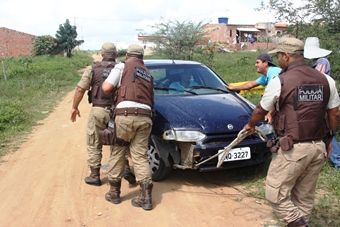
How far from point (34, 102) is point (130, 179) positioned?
7463 millimetres

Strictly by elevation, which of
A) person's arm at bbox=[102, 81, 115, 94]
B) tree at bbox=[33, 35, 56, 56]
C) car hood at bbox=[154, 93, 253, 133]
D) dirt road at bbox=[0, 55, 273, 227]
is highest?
tree at bbox=[33, 35, 56, 56]

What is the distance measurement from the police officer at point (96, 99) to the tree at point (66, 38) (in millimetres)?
31207

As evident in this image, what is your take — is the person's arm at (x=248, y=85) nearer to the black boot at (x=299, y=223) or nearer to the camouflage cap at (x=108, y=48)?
the camouflage cap at (x=108, y=48)

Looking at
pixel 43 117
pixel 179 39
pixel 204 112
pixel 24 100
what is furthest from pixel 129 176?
pixel 179 39

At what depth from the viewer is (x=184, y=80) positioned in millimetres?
5629

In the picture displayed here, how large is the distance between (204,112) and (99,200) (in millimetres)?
1669

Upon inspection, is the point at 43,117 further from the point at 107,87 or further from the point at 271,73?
the point at 271,73

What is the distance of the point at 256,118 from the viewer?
10.3 ft

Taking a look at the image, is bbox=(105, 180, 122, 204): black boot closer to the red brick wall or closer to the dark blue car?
the dark blue car

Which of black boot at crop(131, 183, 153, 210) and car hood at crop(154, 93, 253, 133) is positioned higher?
car hood at crop(154, 93, 253, 133)

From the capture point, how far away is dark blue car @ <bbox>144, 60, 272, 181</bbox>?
432cm

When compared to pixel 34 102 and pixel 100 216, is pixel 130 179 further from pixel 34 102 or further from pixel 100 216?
pixel 34 102

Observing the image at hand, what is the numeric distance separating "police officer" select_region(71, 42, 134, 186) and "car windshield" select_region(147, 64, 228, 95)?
0.97m

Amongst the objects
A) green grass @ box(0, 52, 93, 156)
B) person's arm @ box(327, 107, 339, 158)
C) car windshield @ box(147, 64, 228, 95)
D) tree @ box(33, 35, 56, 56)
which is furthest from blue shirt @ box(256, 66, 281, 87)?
tree @ box(33, 35, 56, 56)
